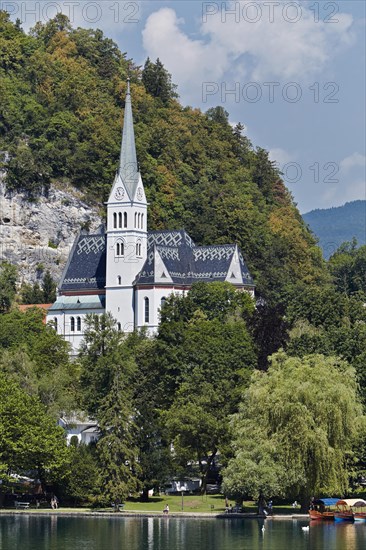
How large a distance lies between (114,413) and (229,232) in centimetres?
6222

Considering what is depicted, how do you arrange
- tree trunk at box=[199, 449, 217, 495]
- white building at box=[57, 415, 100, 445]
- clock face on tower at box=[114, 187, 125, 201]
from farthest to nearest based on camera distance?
clock face on tower at box=[114, 187, 125, 201] < white building at box=[57, 415, 100, 445] < tree trunk at box=[199, 449, 217, 495]

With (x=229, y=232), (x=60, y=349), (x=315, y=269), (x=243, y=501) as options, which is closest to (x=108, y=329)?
(x=60, y=349)

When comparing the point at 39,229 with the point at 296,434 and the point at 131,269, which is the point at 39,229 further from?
the point at 296,434

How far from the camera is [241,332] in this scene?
374ft

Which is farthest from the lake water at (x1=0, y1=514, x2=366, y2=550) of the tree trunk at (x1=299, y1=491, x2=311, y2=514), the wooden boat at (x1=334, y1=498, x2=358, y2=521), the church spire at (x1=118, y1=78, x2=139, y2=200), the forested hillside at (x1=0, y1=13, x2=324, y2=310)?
the forested hillside at (x1=0, y1=13, x2=324, y2=310)

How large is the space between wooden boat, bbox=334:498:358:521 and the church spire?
177 ft

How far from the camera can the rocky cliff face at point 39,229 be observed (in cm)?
15300

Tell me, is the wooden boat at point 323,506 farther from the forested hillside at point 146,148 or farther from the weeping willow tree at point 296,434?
the forested hillside at point 146,148

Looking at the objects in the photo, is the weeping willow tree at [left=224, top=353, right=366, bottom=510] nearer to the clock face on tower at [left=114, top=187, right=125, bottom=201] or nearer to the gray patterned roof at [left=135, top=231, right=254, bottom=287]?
the gray patterned roof at [left=135, top=231, right=254, bottom=287]

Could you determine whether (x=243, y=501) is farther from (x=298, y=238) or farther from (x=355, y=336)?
(x=298, y=238)

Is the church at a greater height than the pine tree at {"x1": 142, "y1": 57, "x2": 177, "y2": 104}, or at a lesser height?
lesser

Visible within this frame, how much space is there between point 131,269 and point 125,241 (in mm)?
2640

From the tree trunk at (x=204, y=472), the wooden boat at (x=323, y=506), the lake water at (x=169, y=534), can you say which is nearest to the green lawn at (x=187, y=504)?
Result: the tree trunk at (x=204, y=472)

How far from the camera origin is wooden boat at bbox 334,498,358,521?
3374 inches
